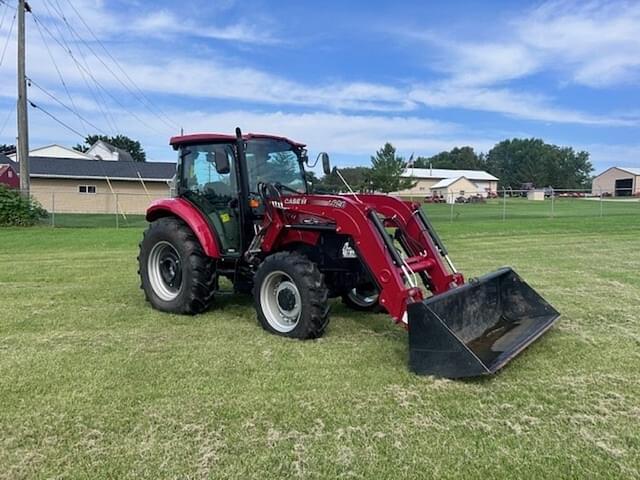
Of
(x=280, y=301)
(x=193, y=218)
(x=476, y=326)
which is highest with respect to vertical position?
(x=193, y=218)

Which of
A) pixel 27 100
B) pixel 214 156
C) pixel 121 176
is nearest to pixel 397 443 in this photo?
pixel 214 156

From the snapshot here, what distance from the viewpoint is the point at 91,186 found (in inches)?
1207

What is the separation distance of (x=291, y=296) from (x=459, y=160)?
126m

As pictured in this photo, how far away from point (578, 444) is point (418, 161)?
360 ft

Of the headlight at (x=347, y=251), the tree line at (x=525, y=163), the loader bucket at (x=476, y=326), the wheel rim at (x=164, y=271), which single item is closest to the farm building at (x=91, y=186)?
the wheel rim at (x=164, y=271)

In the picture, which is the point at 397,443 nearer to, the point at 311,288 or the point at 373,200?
the point at 311,288

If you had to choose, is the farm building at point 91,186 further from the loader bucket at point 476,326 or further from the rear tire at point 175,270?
the loader bucket at point 476,326

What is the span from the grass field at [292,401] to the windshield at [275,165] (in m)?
1.57

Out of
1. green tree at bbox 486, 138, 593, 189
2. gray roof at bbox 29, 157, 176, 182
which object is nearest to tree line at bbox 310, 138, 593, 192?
green tree at bbox 486, 138, 593, 189

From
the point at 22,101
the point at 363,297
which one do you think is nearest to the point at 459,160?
the point at 22,101

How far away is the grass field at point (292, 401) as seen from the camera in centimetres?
295

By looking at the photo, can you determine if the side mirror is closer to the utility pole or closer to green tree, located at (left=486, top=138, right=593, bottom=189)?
the utility pole

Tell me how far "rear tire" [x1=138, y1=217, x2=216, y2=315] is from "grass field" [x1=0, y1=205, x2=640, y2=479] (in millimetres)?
198

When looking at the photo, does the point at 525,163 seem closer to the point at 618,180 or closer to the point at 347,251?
the point at 618,180
